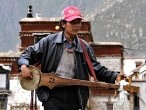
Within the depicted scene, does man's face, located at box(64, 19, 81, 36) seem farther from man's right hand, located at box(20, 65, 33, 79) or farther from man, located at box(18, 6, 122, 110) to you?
man's right hand, located at box(20, 65, 33, 79)

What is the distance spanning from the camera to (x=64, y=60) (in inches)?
300

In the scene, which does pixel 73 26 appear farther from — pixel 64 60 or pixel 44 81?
pixel 44 81

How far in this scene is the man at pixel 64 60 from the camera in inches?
294

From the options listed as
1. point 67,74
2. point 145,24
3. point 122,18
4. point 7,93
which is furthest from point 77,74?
point 122,18

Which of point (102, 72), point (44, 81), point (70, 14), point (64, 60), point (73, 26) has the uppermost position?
point (70, 14)

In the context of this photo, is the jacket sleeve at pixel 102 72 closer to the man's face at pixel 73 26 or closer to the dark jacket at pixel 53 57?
the dark jacket at pixel 53 57

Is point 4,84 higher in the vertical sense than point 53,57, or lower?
higher

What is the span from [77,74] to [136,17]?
186 meters

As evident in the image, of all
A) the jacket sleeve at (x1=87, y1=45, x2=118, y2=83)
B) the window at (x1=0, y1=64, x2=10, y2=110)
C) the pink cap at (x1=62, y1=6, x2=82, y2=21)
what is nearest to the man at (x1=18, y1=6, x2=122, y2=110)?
the pink cap at (x1=62, y1=6, x2=82, y2=21)

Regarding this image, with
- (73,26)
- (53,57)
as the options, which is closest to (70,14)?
(73,26)

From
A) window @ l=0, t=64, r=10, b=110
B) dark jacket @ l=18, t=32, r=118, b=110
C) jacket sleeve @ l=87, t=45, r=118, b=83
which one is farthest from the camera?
window @ l=0, t=64, r=10, b=110

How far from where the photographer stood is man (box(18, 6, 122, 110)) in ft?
24.5

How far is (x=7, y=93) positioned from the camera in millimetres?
37344

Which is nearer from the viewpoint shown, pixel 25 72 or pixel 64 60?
pixel 25 72
